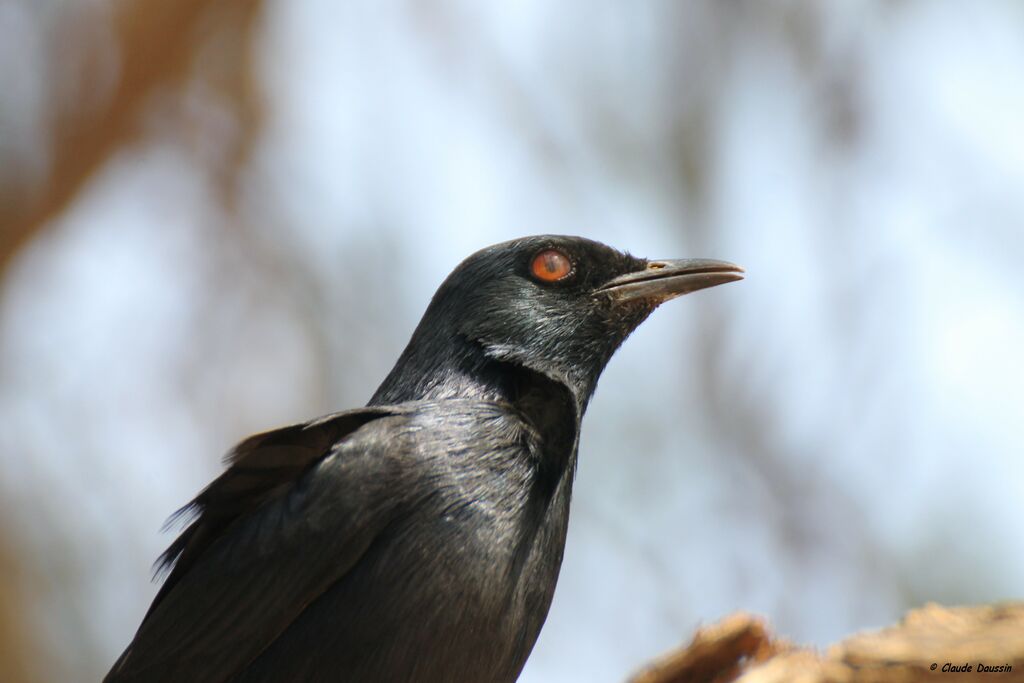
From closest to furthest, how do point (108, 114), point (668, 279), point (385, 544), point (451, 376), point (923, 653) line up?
1. point (923, 653)
2. point (385, 544)
3. point (451, 376)
4. point (668, 279)
5. point (108, 114)

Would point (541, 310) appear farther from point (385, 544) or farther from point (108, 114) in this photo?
point (108, 114)

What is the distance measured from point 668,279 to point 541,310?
63 cm

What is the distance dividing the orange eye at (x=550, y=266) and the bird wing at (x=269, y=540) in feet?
3.36

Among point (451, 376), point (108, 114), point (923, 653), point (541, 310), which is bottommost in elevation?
point (923, 653)

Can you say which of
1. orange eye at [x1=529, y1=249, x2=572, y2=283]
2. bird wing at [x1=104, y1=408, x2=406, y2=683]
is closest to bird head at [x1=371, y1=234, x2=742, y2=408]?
orange eye at [x1=529, y1=249, x2=572, y2=283]

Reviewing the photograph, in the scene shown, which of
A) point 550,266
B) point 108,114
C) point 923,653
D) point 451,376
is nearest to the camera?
point 923,653

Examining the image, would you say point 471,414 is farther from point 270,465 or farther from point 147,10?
point 147,10

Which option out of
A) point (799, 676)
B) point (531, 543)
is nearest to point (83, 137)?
point (531, 543)

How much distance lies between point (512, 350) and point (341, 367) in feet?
24.3

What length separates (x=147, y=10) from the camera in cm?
901

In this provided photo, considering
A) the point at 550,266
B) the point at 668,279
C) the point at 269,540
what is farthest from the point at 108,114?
the point at 269,540

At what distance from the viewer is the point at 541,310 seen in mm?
4703

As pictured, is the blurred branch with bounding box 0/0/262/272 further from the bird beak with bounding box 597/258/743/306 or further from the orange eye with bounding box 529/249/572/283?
the bird beak with bounding box 597/258/743/306

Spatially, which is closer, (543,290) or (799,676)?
(799,676)
